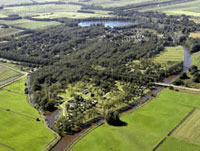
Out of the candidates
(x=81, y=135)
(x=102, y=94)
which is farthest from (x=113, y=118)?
(x=102, y=94)

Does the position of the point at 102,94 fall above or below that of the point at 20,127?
above

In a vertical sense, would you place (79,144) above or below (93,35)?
below

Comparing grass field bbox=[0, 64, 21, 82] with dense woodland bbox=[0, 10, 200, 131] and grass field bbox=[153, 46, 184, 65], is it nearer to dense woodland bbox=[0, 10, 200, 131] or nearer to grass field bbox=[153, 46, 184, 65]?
dense woodland bbox=[0, 10, 200, 131]

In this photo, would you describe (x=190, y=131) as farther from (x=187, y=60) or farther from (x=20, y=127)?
(x=187, y=60)

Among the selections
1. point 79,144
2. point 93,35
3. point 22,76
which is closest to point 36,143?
point 79,144

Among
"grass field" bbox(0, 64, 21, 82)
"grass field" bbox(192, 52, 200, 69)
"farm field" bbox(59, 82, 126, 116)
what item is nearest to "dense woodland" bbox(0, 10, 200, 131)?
"farm field" bbox(59, 82, 126, 116)

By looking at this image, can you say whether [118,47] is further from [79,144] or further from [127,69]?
[79,144]
